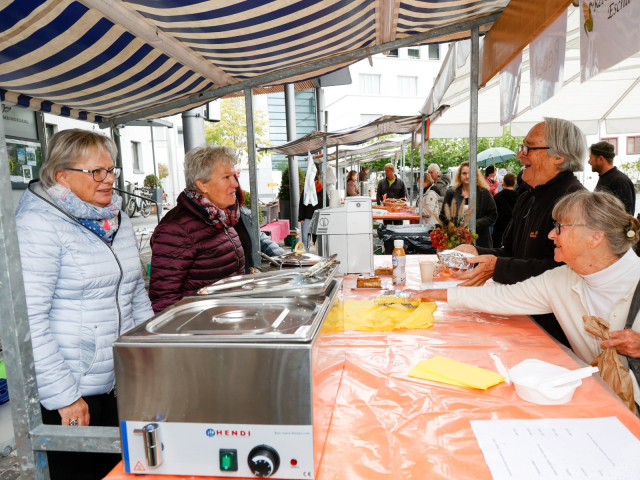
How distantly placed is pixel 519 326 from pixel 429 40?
2226 mm

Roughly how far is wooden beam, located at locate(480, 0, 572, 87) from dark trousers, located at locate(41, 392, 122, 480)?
2.54 meters

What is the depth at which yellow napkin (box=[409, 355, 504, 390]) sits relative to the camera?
143 cm

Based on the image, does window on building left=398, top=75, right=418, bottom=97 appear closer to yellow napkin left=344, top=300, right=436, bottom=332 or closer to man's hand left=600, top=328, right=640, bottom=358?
yellow napkin left=344, top=300, right=436, bottom=332

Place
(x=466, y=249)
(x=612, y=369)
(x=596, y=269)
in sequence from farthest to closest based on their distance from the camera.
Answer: (x=466, y=249) < (x=596, y=269) < (x=612, y=369)

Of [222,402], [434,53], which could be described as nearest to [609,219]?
[222,402]

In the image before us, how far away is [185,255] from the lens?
2270mm

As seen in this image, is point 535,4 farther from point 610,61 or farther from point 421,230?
point 421,230

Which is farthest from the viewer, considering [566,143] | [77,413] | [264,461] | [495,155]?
[495,155]

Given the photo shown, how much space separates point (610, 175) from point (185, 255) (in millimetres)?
5376

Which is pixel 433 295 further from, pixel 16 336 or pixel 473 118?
pixel 16 336

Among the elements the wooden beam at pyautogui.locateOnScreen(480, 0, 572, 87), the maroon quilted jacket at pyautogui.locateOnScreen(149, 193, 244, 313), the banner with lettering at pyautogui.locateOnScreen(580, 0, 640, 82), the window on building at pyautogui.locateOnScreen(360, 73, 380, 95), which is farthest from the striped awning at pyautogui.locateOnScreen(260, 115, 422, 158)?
the window on building at pyautogui.locateOnScreen(360, 73, 380, 95)

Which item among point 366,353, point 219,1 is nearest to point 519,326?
point 366,353

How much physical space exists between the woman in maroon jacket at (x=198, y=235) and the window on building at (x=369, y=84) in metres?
31.7

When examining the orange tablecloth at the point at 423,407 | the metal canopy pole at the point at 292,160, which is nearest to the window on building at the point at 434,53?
the metal canopy pole at the point at 292,160
